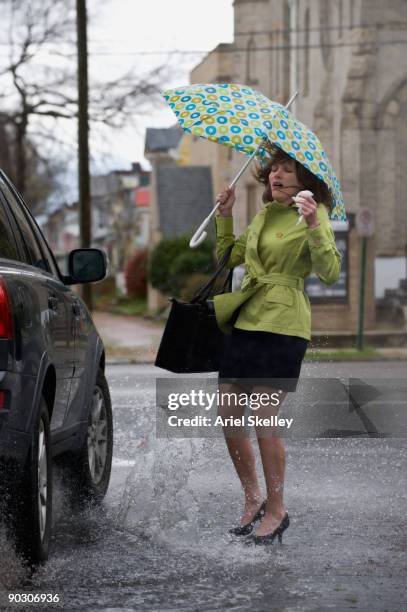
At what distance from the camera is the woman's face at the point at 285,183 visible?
20.2ft

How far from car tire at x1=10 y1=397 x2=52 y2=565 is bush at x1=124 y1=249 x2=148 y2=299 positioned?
152 ft

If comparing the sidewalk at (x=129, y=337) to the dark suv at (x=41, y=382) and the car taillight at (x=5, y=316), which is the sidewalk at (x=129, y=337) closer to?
the dark suv at (x=41, y=382)

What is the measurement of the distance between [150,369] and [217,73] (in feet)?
99.5

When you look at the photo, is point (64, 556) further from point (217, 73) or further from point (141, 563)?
point (217, 73)

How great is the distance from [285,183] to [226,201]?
30cm

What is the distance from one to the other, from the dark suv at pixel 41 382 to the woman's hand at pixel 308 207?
1.19m

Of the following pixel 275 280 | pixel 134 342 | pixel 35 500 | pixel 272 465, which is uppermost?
pixel 275 280

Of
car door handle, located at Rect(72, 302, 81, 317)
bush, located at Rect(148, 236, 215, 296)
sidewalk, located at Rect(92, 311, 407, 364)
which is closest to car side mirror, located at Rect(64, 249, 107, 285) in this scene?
car door handle, located at Rect(72, 302, 81, 317)

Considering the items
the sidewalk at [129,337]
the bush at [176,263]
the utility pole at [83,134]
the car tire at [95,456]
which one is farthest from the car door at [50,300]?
the bush at [176,263]

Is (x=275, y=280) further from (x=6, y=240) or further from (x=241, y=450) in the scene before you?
(x=6, y=240)

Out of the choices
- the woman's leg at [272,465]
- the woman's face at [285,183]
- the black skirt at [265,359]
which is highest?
Answer: the woman's face at [285,183]

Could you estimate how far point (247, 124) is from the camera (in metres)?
6.16

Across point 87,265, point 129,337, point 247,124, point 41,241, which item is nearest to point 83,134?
point 129,337

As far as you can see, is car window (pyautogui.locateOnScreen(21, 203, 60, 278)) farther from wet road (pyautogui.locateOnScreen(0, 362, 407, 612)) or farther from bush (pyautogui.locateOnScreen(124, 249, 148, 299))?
bush (pyautogui.locateOnScreen(124, 249, 148, 299))
